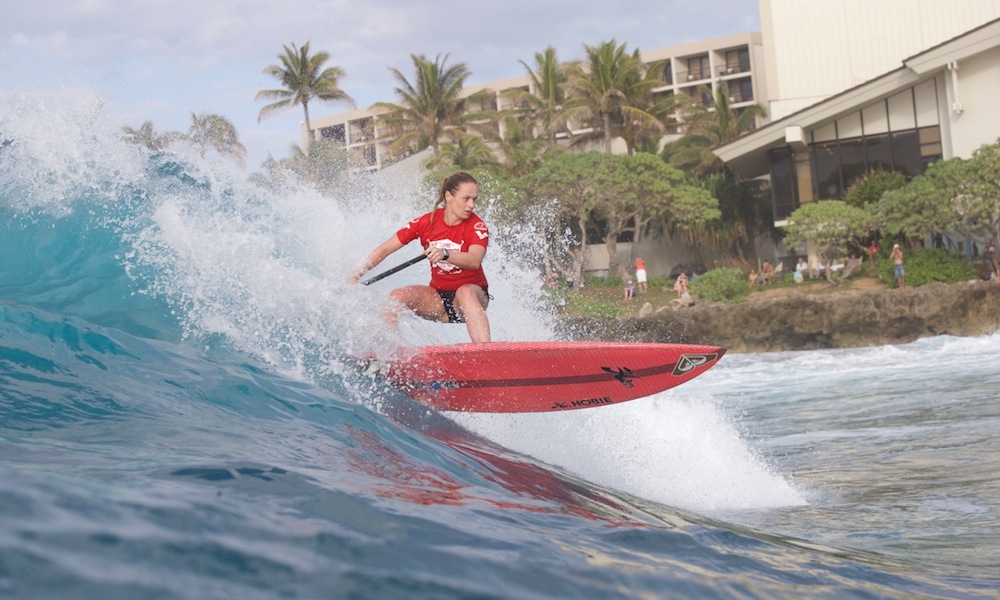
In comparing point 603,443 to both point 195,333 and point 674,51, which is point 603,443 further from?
point 674,51

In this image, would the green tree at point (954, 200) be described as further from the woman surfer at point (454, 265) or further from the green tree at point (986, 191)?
the woman surfer at point (454, 265)

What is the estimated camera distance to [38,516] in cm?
212

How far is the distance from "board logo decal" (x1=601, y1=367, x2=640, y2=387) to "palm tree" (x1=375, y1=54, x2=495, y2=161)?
1408 inches

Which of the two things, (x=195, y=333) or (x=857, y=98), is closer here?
(x=195, y=333)

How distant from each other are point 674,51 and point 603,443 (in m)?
57.7

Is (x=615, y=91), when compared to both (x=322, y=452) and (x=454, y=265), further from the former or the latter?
(x=322, y=452)

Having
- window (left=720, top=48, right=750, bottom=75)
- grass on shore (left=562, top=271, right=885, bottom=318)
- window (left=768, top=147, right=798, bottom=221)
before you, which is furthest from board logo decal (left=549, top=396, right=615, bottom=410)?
window (left=720, top=48, right=750, bottom=75)

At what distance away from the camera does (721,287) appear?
27641 mm

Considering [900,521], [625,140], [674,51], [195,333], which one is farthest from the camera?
[674,51]

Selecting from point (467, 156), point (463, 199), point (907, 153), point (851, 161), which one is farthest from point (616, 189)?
point (463, 199)

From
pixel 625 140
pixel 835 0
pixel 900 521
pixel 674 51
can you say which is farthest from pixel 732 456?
pixel 674 51

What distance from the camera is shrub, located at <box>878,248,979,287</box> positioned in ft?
80.9

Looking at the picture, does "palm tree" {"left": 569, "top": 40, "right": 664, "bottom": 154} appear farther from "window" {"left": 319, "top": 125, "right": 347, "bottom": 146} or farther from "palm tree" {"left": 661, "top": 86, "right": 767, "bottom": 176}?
"window" {"left": 319, "top": 125, "right": 347, "bottom": 146}

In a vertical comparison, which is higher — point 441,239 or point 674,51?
point 674,51
